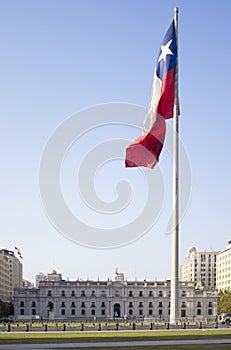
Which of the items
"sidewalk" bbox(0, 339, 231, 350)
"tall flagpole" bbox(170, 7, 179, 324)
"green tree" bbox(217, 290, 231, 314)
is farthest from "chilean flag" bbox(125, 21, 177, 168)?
→ "green tree" bbox(217, 290, 231, 314)

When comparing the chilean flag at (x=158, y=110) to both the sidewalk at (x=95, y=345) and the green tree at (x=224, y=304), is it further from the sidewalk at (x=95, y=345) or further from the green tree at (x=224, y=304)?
the green tree at (x=224, y=304)

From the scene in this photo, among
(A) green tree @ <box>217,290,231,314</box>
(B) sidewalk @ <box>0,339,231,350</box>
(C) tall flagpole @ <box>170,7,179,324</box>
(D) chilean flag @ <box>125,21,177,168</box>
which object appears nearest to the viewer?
(B) sidewalk @ <box>0,339,231,350</box>

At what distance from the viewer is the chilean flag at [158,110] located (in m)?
60.1

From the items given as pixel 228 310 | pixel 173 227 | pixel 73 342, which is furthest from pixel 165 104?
pixel 228 310

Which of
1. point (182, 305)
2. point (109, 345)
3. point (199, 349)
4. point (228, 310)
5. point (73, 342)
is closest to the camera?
point (199, 349)

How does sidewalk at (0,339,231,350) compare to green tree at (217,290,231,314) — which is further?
green tree at (217,290,231,314)

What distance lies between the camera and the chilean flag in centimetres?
6009

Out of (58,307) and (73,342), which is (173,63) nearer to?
(73,342)

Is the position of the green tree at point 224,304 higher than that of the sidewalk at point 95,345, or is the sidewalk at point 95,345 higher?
the sidewalk at point 95,345

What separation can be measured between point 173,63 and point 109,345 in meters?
30.7

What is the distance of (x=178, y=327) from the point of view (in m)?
61.9

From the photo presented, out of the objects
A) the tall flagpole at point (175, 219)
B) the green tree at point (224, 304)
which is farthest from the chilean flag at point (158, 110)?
the green tree at point (224, 304)

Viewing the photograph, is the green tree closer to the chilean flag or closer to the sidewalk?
the chilean flag

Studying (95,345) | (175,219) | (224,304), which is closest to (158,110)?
A: (175,219)
